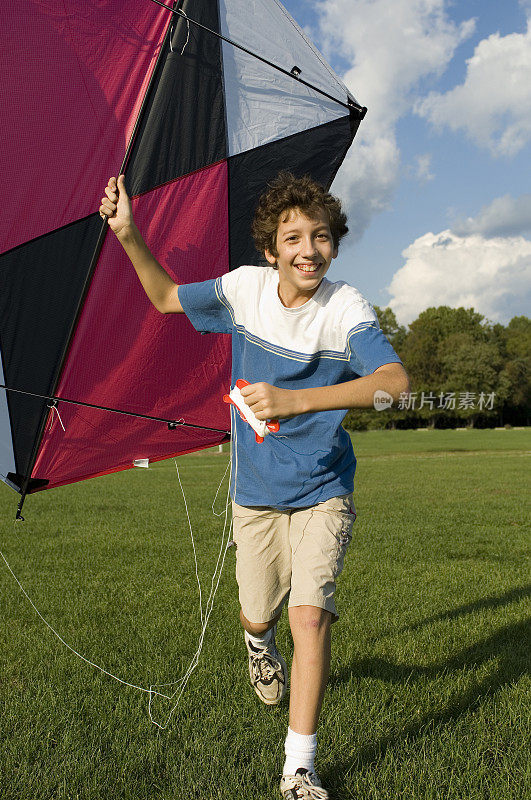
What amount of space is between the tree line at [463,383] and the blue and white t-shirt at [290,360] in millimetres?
60209

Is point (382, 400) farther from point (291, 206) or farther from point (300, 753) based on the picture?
point (300, 753)

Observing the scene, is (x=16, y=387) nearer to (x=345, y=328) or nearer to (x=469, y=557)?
(x=345, y=328)

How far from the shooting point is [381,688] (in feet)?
12.3

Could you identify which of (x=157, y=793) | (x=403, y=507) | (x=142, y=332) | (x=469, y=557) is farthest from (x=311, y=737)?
(x=403, y=507)

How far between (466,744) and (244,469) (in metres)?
1.62

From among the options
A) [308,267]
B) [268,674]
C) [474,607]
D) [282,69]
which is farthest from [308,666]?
[282,69]

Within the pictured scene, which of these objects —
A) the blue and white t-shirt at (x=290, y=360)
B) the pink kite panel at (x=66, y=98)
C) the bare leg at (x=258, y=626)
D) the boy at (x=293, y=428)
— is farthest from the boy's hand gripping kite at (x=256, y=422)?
the pink kite panel at (x=66, y=98)

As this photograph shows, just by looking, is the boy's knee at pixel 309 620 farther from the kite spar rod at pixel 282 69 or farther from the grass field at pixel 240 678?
the kite spar rod at pixel 282 69

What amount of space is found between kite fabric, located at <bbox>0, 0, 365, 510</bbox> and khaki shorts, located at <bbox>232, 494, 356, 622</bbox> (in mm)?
1337

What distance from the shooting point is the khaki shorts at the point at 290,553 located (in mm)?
2996

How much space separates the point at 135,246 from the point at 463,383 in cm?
7362

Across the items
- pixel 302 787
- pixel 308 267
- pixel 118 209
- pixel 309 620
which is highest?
pixel 118 209

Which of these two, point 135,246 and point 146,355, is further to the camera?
point 146,355

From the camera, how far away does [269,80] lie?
161 inches
